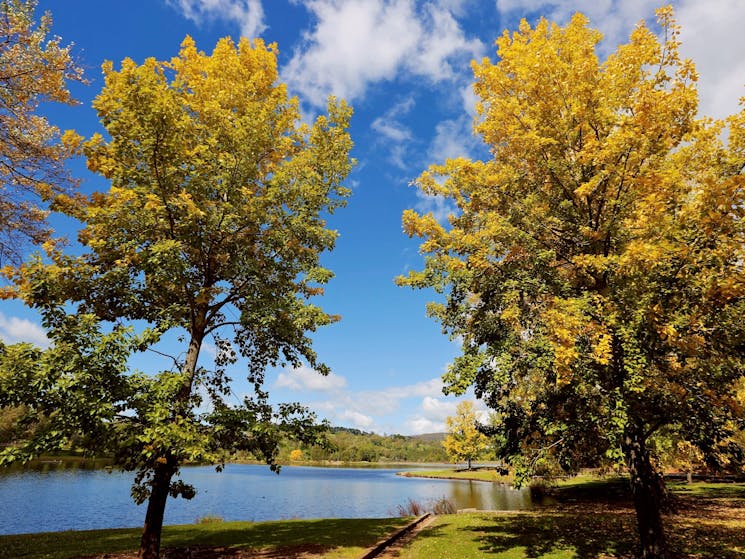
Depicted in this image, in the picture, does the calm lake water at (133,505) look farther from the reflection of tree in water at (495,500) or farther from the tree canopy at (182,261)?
the tree canopy at (182,261)

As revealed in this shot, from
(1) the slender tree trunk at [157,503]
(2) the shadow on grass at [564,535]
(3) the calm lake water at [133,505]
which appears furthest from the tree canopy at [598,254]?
(3) the calm lake water at [133,505]

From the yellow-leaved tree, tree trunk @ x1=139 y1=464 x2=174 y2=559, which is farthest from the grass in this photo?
the yellow-leaved tree

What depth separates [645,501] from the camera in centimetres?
1049

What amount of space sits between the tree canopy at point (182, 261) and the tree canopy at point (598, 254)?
3.81 meters

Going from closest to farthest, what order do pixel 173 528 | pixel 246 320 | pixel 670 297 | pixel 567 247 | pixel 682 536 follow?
pixel 670 297, pixel 246 320, pixel 567 247, pixel 682 536, pixel 173 528

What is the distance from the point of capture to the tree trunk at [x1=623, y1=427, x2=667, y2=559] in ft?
33.4

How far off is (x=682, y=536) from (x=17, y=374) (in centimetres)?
1954

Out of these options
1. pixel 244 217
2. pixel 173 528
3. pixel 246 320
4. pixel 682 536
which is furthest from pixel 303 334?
pixel 682 536

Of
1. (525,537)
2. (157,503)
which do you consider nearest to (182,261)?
(157,503)

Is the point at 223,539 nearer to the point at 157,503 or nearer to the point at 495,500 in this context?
the point at 157,503

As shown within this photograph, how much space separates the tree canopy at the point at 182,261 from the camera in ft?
27.3

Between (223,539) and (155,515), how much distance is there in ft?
20.8

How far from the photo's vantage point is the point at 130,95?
986 cm

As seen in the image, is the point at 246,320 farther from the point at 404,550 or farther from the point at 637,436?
the point at 637,436
